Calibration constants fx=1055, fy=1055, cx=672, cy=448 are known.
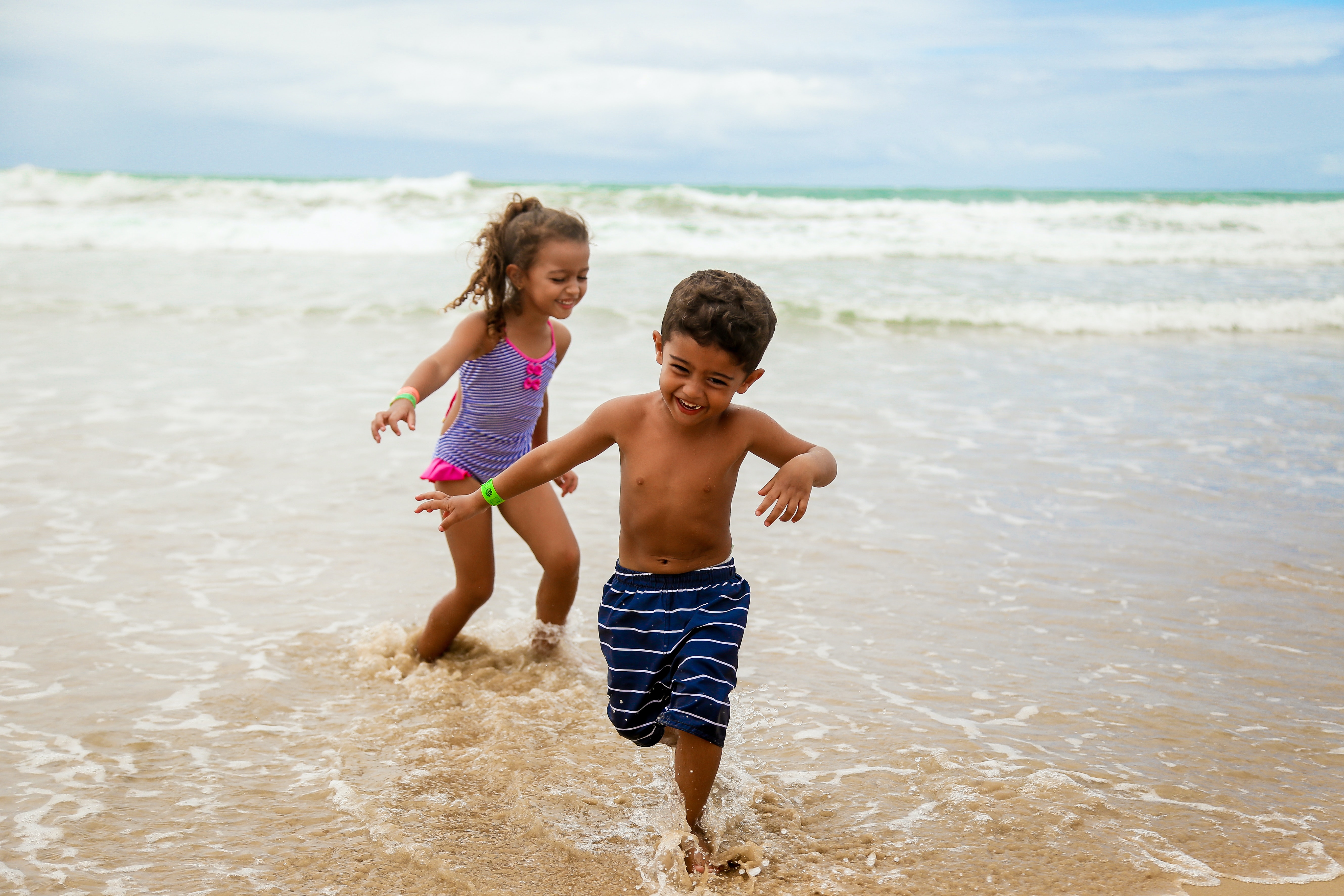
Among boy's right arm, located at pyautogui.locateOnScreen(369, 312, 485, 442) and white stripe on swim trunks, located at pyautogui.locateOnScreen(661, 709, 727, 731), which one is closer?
white stripe on swim trunks, located at pyautogui.locateOnScreen(661, 709, 727, 731)

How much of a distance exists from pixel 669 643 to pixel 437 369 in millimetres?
1474

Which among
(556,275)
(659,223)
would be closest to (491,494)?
(556,275)

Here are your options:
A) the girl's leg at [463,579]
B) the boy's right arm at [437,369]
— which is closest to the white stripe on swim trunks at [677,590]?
the boy's right arm at [437,369]

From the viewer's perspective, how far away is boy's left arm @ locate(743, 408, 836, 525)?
2.54 meters

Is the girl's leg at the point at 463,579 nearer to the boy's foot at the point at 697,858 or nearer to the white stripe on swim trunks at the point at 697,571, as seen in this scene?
the white stripe on swim trunks at the point at 697,571

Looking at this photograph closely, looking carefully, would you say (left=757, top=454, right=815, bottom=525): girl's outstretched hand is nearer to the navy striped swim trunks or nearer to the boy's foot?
the navy striped swim trunks

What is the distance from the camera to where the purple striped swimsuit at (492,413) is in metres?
3.95

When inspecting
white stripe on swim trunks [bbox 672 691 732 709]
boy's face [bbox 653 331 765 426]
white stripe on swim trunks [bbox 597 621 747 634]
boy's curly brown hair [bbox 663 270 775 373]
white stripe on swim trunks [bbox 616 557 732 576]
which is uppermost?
boy's curly brown hair [bbox 663 270 775 373]

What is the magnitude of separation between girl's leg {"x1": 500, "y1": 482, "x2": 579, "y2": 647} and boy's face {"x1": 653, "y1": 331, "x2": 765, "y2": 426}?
1278 mm

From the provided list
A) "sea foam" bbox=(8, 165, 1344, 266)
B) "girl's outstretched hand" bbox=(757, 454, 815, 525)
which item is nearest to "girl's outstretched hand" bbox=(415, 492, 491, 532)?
"girl's outstretched hand" bbox=(757, 454, 815, 525)

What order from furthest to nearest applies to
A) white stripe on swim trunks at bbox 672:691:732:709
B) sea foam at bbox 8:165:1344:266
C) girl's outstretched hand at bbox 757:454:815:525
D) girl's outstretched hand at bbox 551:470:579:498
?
sea foam at bbox 8:165:1344:266 → girl's outstretched hand at bbox 551:470:579:498 → white stripe on swim trunks at bbox 672:691:732:709 → girl's outstretched hand at bbox 757:454:815:525

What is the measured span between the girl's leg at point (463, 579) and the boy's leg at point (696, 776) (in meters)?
1.43

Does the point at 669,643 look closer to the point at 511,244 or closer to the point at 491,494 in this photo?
the point at 491,494

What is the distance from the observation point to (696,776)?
2693mm
